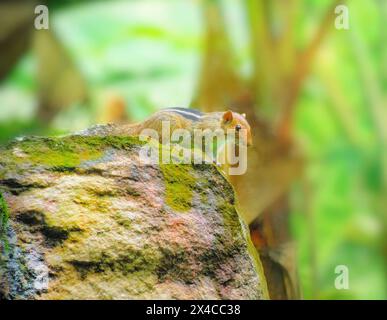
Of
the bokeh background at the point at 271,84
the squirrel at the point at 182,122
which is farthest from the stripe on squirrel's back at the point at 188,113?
the bokeh background at the point at 271,84

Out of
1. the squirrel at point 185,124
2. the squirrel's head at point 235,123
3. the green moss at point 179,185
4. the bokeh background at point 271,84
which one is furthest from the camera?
the bokeh background at point 271,84

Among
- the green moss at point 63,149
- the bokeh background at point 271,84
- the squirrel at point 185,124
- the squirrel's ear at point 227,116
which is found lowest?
the green moss at point 63,149

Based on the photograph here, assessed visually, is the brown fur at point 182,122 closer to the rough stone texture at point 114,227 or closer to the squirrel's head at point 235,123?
the squirrel's head at point 235,123

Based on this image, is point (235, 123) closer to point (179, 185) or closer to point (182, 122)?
point (182, 122)

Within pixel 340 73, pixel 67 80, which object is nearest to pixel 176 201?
pixel 67 80

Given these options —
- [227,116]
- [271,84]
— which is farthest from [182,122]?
[271,84]

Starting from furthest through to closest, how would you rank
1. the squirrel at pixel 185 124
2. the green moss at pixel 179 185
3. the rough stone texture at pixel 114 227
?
the squirrel at pixel 185 124 < the green moss at pixel 179 185 < the rough stone texture at pixel 114 227

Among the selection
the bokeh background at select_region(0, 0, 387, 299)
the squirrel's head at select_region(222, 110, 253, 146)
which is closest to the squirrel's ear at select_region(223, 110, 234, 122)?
the squirrel's head at select_region(222, 110, 253, 146)
